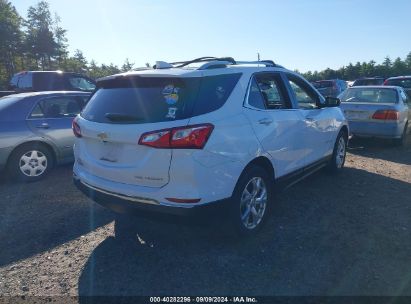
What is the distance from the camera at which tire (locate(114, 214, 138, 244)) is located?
3.95 meters

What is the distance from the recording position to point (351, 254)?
139 inches

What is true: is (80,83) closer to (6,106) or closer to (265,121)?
(6,106)

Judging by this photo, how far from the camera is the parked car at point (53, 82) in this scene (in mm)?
12070

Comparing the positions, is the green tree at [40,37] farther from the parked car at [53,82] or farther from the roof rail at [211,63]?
the roof rail at [211,63]

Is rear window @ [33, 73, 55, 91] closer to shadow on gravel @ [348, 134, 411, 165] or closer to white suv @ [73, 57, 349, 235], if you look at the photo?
white suv @ [73, 57, 349, 235]

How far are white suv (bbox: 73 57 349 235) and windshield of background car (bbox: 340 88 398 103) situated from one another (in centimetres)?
542

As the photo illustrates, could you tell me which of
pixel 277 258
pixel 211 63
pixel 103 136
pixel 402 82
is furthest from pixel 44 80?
pixel 402 82

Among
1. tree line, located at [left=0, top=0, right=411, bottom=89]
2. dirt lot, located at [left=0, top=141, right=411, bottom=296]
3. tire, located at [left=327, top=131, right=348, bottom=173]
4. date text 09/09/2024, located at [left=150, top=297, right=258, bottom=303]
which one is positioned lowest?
date text 09/09/2024, located at [left=150, top=297, right=258, bottom=303]

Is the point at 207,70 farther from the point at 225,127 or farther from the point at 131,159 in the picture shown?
the point at 131,159

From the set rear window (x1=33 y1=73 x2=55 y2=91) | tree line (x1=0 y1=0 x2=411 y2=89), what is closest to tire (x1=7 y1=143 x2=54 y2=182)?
rear window (x1=33 y1=73 x2=55 y2=91)

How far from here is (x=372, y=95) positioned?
886 centimetres

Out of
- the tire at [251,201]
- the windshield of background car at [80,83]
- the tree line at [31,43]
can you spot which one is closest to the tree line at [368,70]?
the tree line at [31,43]

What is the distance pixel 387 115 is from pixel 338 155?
2.72 m

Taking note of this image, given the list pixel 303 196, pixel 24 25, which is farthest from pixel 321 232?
pixel 24 25
